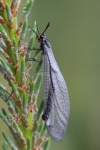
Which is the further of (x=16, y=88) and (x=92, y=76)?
(x=92, y=76)

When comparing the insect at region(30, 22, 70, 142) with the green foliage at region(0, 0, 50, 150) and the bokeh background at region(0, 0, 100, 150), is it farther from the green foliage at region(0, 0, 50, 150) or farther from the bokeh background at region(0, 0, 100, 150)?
the bokeh background at region(0, 0, 100, 150)

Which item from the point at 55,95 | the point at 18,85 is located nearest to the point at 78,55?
the point at 55,95

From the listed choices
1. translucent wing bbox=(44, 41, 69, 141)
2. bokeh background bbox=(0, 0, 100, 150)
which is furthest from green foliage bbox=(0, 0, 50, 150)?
bokeh background bbox=(0, 0, 100, 150)

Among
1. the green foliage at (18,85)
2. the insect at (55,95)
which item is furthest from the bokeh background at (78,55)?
the green foliage at (18,85)

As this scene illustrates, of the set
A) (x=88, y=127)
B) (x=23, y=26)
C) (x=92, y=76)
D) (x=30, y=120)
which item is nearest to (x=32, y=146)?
(x=30, y=120)

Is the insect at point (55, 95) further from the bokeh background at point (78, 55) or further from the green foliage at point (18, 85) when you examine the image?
the bokeh background at point (78, 55)

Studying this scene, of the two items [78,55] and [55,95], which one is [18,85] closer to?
[55,95]

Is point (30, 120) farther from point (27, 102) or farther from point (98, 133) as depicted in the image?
point (98, 133)
